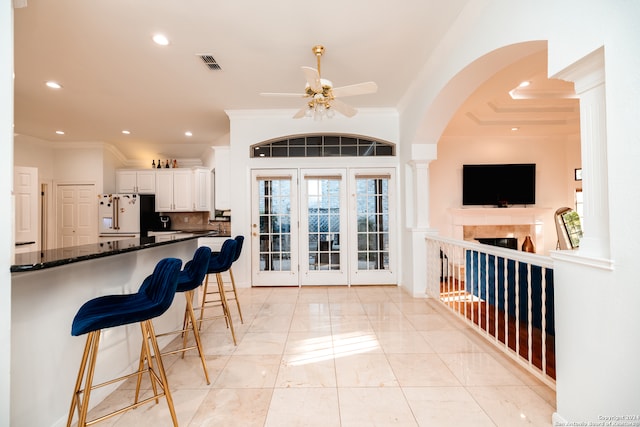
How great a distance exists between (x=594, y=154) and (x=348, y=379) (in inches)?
78.6

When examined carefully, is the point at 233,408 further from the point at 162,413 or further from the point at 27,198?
the point at 27,198

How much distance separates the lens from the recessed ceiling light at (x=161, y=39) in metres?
2.82

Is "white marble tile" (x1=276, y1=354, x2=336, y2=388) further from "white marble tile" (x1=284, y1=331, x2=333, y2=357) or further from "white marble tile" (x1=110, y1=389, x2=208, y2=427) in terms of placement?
"white marble tile" (x1=110, y1=389, x2=208, y2=427)

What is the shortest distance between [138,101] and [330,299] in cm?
398

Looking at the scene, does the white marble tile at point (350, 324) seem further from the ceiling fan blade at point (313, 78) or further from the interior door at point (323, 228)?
the ceiling fan blade at point (313, 78)

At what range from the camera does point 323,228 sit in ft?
16.3

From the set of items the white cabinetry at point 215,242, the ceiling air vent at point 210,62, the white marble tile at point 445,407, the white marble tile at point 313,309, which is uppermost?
the ceiling air vent at point 210,62

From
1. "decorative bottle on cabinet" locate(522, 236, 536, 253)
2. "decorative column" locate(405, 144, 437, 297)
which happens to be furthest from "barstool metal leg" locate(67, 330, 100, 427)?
"decorative bottle on cabinet" locate(522, 236, 536, 253)

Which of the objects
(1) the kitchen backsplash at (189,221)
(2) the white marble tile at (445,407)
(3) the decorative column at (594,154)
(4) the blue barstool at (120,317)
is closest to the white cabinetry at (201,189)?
(1) the kitchen backsplash at (189,221)

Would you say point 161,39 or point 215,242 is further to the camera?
point 215,242

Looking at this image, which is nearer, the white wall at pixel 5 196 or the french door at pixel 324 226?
the white wall at pixel 5 196

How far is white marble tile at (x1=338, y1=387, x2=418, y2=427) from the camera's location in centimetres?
175

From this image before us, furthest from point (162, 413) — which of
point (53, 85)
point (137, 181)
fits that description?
point (137, 181)

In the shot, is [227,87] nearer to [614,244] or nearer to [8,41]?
[8,41]
